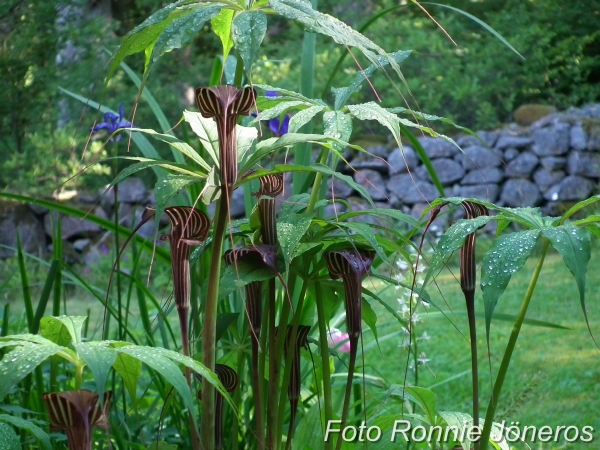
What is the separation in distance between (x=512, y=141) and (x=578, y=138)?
526mm

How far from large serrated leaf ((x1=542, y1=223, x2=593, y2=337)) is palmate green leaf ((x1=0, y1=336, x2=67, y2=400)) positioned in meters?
0.42

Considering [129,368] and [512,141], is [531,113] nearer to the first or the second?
[512,141]

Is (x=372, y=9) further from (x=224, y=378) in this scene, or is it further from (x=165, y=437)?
(x=224, y=378)

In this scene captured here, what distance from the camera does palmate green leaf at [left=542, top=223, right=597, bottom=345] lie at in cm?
64

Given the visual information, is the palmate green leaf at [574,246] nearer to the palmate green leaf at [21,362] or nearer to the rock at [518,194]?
the palmate green leaf at [21,362]

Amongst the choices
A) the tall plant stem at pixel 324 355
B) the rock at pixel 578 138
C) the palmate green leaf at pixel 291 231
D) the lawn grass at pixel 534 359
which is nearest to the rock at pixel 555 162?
the rock at pixel 578 138

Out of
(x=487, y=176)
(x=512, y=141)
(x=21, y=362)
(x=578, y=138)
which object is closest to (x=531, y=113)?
(x=512, y=141)

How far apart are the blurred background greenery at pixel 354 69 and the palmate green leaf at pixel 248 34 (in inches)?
209

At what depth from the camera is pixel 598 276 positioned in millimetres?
4004

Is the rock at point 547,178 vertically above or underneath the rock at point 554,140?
underneath

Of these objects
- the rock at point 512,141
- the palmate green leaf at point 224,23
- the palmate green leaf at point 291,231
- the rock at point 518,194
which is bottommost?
the rock at point 518,194

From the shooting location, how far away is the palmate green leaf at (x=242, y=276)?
2.39ft

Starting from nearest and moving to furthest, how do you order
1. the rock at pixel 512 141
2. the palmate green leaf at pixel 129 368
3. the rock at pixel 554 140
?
the palmate green leaf at pixel 129 368 → the rock at pixel 554 140 → the rock at pixel 512 141

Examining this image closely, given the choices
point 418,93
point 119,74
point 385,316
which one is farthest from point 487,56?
point 385,316
